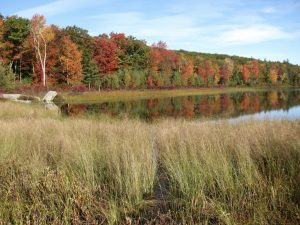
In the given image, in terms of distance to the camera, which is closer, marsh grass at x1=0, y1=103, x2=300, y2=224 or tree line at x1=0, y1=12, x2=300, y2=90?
marsh grass at x1=0, y1=103, x2=300, y2=224

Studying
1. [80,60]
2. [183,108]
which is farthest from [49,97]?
[183,108]

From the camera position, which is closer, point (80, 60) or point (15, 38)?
point (15, 38)

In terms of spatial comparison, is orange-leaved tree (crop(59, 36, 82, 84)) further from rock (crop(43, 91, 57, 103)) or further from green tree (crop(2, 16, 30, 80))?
rock (crop(43, 91, 57, 103))

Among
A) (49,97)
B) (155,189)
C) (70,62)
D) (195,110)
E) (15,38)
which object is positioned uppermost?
(15,38)

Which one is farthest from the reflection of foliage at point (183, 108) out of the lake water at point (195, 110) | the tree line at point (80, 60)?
the tree line at point (80, 60)

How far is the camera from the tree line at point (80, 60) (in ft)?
163

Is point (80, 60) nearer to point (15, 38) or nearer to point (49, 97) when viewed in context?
point (15, 38)

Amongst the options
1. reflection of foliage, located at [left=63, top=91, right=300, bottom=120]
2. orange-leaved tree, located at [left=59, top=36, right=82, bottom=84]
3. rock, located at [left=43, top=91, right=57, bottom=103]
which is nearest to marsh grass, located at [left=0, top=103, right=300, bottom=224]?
reflection of foliage, located at [left=63, top=91, right=300, bottom=120]

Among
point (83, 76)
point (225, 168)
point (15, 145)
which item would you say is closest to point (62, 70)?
point (83, 76)

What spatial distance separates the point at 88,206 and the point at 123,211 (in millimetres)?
Result: 433

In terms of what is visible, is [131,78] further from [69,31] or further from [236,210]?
[236,210]

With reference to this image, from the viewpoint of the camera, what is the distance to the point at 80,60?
5238 centimetres

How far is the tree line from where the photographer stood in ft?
163

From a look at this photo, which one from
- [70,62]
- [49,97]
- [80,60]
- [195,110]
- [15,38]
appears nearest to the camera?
[195,110]
